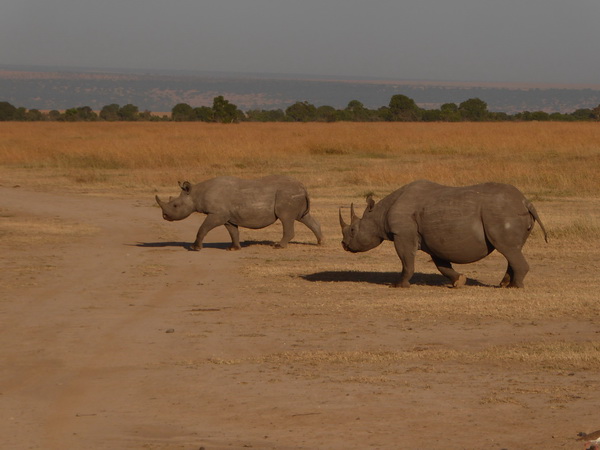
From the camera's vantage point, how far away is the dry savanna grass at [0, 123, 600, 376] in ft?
33.3

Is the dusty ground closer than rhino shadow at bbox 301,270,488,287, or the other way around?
the dusty ground

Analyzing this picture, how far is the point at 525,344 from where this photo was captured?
371 inches

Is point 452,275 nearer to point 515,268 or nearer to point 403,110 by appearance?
point 515,268

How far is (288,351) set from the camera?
30.0 ft

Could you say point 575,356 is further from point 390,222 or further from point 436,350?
point 390,222

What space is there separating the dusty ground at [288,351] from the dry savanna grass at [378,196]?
55 mm

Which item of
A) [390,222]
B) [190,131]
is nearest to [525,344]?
[390,222]

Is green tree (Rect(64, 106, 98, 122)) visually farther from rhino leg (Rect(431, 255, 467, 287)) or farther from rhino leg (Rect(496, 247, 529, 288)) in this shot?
rhino leg (Rect(496, 247, 529, 288))

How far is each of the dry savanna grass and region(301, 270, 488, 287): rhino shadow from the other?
0.02 metres

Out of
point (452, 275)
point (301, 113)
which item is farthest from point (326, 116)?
point (452, 275)

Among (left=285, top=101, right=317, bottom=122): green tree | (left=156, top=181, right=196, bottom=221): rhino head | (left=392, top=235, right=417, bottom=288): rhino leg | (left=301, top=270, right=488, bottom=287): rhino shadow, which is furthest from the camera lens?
(left=285, top=101, right=317, bottom=122): green tree

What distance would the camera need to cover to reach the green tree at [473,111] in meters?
72.2

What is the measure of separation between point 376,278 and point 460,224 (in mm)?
1730

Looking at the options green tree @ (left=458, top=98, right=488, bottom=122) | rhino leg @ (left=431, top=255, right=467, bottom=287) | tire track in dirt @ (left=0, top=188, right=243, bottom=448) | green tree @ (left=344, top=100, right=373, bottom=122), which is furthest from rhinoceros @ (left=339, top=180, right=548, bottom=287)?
green tree @ (left=458, top=98, right=488, bottom=122)
